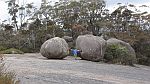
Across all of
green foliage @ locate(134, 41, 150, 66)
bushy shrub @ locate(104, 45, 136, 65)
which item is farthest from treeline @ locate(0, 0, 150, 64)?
bushy shrub @ locate(104, 45, 136, 65)

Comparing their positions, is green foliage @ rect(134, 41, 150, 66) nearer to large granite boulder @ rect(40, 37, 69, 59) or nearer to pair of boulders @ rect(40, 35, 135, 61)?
pair of boulders @ rect(40, 35, 135, 61)

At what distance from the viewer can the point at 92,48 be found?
993 inches

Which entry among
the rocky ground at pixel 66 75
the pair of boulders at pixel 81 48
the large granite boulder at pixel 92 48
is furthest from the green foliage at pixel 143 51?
the rocky ground at pixel 66 75

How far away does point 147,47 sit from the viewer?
3344 centimetres

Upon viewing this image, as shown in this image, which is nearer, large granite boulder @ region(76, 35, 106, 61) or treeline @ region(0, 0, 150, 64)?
large granite boulder @ region(76, 35, 106, 61)

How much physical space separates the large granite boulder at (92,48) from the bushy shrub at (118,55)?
66 cm

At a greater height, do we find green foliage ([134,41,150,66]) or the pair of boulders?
the pair of boulders

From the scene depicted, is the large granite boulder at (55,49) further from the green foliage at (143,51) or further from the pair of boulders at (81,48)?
the green foliage at (143,51)

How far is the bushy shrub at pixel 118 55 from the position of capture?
25.8 meters

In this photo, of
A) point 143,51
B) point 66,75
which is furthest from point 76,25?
point 66,75

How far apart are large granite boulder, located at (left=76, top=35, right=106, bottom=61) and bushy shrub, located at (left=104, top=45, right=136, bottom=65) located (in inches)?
25.9

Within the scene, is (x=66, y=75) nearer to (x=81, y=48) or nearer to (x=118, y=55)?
(x=81, y=48)

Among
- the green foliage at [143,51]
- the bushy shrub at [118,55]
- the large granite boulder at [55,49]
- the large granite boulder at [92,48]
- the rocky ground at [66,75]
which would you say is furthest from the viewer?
Result: the green foliage at [143,51]

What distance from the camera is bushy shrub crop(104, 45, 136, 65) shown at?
25.8 metres
